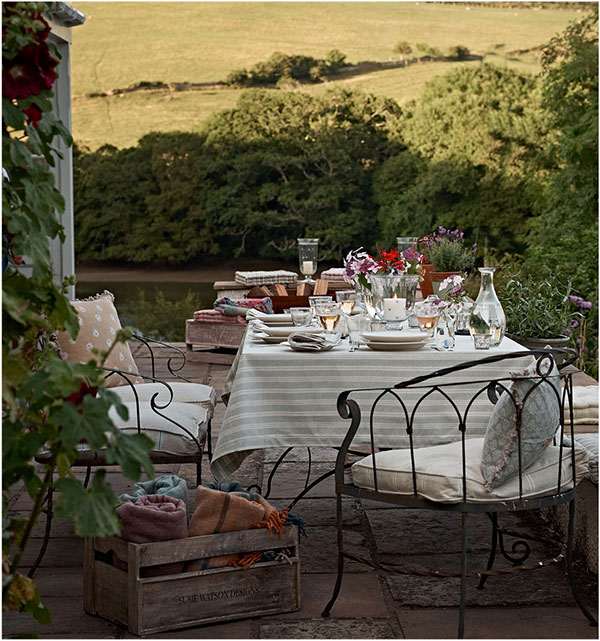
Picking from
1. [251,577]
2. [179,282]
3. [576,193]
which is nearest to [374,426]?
[251,577]

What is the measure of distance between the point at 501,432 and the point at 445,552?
80 centimetres

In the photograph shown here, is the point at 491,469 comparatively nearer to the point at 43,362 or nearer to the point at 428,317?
the point at 428,317

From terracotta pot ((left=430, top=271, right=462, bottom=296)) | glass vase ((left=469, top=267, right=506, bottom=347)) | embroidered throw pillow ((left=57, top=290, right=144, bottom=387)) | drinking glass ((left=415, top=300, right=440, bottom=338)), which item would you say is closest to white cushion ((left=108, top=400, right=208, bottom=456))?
embroidered throw pillow ((left=57, top=290, right=144, bottom=387))

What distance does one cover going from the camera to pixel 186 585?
7.27 ft

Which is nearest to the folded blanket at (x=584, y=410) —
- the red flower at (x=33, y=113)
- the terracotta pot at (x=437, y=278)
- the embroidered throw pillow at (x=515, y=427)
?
the terracotta pot at (x=437, y=278)

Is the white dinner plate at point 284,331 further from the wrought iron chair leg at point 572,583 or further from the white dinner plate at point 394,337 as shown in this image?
the wrought iron chair leg at point 572,583

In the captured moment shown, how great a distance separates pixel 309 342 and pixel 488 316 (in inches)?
23.5

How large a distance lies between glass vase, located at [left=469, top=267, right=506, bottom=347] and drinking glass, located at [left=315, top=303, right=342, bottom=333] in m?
0.45

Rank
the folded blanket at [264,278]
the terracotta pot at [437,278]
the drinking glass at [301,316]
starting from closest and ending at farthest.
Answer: the drinking glass at [301,316] → the terracotta pot at [437,278] → the folded blanket at [264,278]

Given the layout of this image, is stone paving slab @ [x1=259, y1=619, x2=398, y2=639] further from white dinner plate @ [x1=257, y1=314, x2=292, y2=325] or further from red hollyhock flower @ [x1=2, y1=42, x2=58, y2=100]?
red hollyhock flower @ [x1=2, y1=42, x2=58, y2=100]

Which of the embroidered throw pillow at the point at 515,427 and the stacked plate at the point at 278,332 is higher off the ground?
the stacked plate at the point at 278,332

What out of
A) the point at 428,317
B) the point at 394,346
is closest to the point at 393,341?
the point at 394,346

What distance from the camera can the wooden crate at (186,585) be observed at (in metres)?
2.18

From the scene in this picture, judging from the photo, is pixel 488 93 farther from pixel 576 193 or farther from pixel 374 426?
pixel 374 426
